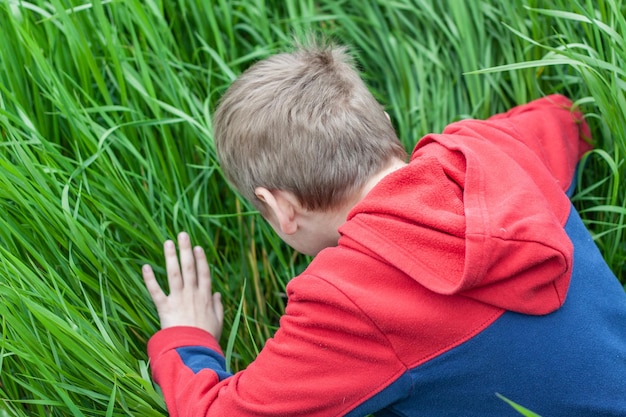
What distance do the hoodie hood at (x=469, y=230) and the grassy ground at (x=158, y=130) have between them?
309 millimetres

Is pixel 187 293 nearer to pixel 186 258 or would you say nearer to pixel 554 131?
pixel 186 258

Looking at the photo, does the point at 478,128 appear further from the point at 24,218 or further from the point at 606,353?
the point at 24,218

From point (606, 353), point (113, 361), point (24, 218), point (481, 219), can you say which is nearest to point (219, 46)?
point (24, 218)

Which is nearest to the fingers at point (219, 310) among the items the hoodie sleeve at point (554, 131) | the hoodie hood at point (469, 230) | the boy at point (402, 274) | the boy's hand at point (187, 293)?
the boy's hand at point (187, 293)

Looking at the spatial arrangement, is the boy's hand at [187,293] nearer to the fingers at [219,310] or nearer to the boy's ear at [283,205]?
the fingers at [219,310]

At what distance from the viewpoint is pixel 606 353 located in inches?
48.7

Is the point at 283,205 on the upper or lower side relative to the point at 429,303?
upper

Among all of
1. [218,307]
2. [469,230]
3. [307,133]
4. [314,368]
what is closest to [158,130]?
[218,307]

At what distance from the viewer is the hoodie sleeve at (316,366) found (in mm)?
1168

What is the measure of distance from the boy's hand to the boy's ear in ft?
1.04

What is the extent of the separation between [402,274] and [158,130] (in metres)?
0.82

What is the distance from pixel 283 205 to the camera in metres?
1.37

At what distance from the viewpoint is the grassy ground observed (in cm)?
139

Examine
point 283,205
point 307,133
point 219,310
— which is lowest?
point 219,310
